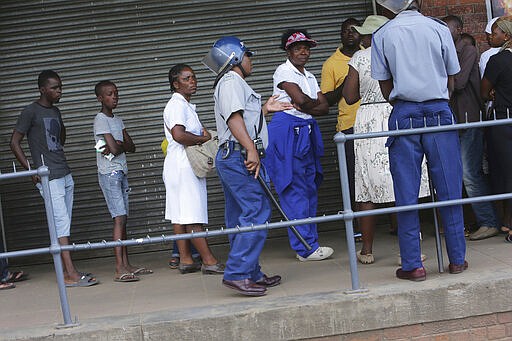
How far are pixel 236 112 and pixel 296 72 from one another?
1.39 m

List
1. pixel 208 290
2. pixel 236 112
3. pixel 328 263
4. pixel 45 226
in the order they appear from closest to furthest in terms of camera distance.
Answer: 1. pixel 236 112
2. pixel 208 290
3. pixel 328 263
4. pixel 45 226

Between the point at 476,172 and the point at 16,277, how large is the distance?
13.6ft

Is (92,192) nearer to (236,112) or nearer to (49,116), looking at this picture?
(49,116)

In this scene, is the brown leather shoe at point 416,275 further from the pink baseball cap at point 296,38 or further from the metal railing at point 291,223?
the pink baseball cap at point 296,38

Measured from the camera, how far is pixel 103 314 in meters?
5.54

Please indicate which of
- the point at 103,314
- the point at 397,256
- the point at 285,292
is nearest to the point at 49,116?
the point at 103,314

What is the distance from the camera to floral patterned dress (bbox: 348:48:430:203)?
20.7 ft

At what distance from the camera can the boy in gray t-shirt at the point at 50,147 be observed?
22.2 ft

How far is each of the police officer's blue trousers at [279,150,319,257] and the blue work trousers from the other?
4.56 feet

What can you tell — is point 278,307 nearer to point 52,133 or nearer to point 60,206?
point 60,206

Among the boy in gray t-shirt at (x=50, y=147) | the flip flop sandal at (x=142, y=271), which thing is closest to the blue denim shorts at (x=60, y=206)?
the boy in gray t-shirt at (x=50, y=147)

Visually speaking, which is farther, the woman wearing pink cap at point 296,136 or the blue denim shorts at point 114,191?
the blue denim shorts at point 114,191

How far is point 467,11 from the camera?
7957 millimetres

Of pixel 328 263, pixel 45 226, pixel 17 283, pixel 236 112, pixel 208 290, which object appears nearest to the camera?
pixel 236 112
